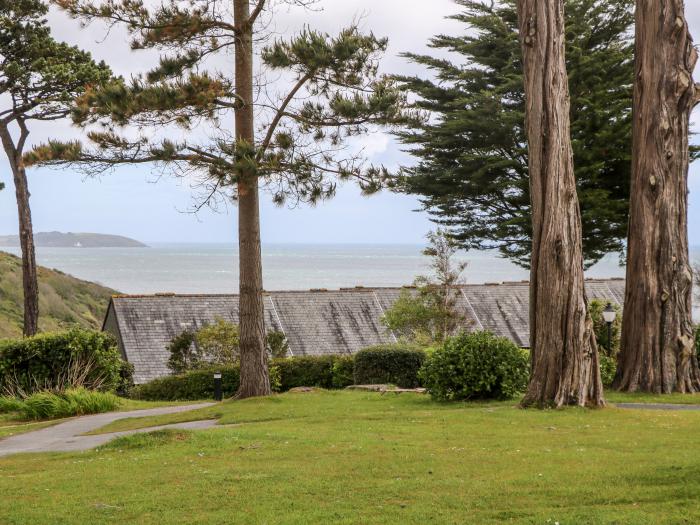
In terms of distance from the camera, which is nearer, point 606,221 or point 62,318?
point 606,221

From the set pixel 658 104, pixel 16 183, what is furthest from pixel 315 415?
pixel 16 183

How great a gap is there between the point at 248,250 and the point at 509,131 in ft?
31.4

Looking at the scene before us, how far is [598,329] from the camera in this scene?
73.2 feet

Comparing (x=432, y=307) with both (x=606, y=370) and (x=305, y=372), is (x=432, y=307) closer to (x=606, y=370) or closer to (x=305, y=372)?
(x=305, y=372)

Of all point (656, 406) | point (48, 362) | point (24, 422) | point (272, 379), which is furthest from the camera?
point (272, 379)

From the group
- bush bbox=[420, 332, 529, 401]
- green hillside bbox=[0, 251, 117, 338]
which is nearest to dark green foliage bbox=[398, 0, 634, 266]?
bush bbox=[420, 332, 529, 401]

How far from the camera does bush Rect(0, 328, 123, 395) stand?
19828mm

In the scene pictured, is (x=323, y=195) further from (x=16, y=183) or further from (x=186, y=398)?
(x=16, y=183)

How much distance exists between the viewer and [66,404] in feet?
59.1

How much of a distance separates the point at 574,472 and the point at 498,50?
19.2 meters

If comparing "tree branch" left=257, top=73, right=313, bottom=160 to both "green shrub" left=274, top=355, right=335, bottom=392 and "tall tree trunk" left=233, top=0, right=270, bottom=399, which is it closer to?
"tall tree trunk" left=233, top=0, right=270, bottom=399

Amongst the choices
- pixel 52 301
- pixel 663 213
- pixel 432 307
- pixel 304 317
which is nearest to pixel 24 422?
pixel 663 213

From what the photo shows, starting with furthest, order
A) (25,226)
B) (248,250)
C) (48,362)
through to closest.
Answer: (25,226) < (48,362) < (248,250)

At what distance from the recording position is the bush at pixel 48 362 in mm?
19828
